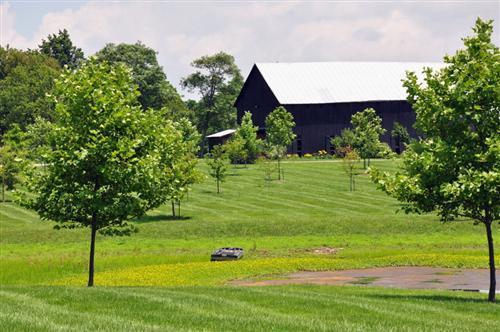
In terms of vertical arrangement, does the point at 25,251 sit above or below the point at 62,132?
below

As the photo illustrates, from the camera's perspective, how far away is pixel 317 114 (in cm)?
11675

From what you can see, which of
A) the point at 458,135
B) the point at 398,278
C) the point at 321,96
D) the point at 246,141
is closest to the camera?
the point at 458,135

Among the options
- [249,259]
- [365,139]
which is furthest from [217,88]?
[249,259]

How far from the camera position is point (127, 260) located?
45.8 m

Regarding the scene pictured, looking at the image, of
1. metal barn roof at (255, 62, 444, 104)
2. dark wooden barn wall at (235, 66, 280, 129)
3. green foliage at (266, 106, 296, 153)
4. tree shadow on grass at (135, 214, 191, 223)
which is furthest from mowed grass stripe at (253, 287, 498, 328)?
dark wooden barn wall at (235, 66, 280, 129)

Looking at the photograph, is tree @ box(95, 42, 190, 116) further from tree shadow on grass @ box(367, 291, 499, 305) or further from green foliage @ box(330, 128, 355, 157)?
tree shadow on grass @ box(367, 291, 499, 305)

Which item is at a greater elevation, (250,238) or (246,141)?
(246,141)

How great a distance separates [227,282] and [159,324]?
20498 mm

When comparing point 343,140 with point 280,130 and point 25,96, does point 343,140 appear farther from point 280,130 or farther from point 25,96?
point 25,96

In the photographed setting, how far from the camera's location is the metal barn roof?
386 feet

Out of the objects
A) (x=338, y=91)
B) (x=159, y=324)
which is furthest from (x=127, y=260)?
(x=338, y=91)

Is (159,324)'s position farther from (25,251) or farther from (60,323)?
(25,251)

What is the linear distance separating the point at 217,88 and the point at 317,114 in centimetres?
4171

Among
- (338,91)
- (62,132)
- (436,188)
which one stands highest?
(338,91)
